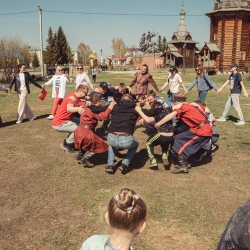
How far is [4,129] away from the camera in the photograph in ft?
31.0

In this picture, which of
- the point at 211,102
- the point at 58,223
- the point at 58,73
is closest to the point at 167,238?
the point at 58,223

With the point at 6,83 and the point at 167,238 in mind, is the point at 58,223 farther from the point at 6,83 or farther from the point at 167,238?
the point at 6,83

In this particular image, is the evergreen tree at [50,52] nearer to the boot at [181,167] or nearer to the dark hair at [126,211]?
the boot at [181,167]

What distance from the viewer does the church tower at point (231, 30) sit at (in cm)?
4219

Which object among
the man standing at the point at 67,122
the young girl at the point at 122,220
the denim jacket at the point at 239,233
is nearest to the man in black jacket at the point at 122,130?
the man standing at the point at 67,122

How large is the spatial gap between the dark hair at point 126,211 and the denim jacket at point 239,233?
21.7 inches

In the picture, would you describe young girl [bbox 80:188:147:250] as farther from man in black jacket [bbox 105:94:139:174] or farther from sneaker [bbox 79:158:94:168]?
sneaker [bbox 79:158:94:168]

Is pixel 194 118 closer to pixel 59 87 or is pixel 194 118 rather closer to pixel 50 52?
pixel 59 87

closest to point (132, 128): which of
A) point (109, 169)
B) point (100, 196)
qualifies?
point (109, 169)

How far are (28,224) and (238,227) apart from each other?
315 centimetres

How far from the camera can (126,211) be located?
1931 mm

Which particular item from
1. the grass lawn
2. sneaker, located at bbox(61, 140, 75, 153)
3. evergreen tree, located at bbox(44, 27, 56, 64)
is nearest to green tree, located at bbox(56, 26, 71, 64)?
evergreen tree, located at bbox(44, 27, 56, 64)

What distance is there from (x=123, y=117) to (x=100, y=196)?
1.60 metres

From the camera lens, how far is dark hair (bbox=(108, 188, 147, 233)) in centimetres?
193
